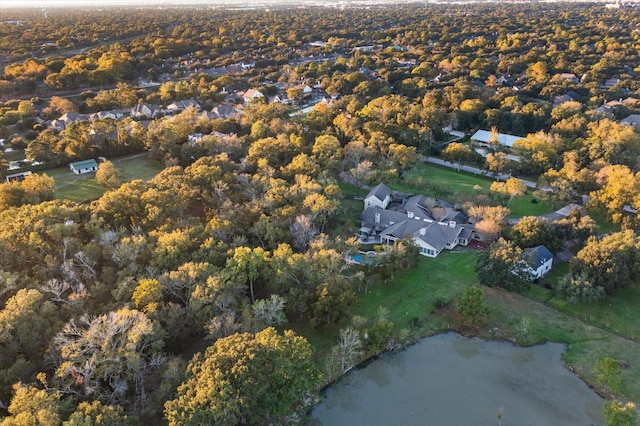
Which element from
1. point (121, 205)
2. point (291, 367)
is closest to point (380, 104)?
point (121, 205)

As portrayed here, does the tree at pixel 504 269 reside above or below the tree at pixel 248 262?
below

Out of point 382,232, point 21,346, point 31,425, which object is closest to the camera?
point 31,425

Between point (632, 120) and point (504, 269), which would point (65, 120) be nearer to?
point (504, 269)

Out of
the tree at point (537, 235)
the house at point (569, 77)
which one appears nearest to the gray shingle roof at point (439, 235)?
the tree at point (537, 235)

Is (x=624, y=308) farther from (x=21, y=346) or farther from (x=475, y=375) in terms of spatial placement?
(x=21, y=346)

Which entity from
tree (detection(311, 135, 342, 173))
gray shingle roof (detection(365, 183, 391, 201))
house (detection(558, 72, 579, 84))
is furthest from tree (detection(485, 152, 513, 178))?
house (detection(558, 72, 579, 84))

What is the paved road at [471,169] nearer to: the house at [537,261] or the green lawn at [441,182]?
the green lawn at [441,182]
